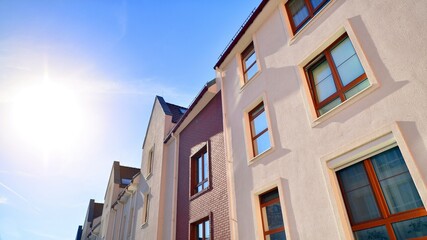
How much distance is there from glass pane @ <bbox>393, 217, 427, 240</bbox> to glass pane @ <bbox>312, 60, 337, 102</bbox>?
290 cm

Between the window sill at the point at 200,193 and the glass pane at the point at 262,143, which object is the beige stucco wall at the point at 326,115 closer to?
the glass pane at the point at 262,143

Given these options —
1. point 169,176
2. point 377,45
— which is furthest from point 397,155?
point 169,176

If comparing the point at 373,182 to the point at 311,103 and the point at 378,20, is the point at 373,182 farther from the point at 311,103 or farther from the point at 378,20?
the point at 378,20

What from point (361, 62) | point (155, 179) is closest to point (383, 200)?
point (361, 62)

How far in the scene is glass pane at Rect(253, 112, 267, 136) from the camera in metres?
7.98

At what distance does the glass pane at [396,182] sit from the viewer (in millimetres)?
4164

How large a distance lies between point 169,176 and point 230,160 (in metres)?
5.70

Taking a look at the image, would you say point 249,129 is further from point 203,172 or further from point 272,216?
point 203,172

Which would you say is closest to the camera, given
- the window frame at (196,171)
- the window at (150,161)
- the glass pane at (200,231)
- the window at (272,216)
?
the window at (272,216)

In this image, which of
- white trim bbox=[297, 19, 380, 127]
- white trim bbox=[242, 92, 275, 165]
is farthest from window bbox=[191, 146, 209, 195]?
white trim bbox=[297, 19, 380, 127]

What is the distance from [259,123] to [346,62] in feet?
10.3

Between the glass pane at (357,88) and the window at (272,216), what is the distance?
287cm

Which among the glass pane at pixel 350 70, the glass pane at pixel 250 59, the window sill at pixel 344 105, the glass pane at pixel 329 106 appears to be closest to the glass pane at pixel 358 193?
the window sill at pixel 344 105

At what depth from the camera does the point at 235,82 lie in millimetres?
9883
